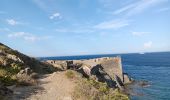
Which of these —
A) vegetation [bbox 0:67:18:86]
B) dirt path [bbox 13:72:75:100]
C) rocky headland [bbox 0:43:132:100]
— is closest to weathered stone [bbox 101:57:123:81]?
rocky headland [bbox 0:43:132:100]

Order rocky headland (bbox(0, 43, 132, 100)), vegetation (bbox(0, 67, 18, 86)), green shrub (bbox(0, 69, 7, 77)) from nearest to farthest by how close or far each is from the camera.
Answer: rocky headland (bbox(0, 43, 132, 100)) → vegetation (bbox(0, 67, 18, 86)) → green shrub (bbox(0, 69, 7, 77))

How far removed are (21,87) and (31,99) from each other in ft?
11.1

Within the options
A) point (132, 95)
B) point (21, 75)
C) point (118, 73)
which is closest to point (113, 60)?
point (118, 73)

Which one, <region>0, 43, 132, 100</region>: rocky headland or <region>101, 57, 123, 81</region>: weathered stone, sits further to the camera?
<region>101, 57, 123, 81</region>: weathered stone

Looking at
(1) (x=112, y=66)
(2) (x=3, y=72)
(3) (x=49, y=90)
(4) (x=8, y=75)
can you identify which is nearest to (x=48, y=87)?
(3) (x=49, y=90)

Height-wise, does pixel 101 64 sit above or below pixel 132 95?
above

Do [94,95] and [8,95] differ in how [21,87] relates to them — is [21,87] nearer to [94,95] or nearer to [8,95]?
[8,95]

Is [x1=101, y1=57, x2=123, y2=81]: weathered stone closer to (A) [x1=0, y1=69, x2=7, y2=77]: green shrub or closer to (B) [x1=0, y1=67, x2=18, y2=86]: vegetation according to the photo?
(B) [x1=0, y1=67, x2=18, y2=86]: vegetation

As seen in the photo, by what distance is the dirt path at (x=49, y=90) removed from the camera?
16.7 metres

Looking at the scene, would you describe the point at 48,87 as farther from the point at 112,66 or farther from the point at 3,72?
the point at 112,66

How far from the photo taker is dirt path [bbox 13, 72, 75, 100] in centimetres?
1669

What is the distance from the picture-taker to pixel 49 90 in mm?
Result: 18406

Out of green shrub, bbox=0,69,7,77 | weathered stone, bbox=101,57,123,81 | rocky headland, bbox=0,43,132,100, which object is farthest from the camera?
weathered stone, bbox=101,57,123,81

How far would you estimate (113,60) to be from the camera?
6681 centimetres
